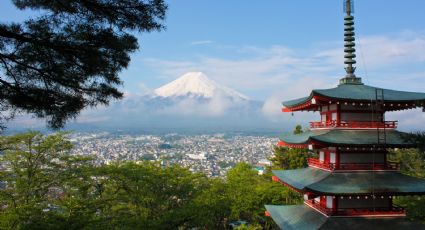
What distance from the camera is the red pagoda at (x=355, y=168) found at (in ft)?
40.8

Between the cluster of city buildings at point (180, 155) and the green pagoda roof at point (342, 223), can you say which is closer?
the green pagoda roof at point (342, 223)

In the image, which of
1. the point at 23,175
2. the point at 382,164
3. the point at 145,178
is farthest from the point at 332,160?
the point at 23,175

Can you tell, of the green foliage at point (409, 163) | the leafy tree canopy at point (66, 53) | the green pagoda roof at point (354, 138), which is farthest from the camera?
the green foliage at point (409, 163)

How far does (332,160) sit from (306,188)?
2.16 metres

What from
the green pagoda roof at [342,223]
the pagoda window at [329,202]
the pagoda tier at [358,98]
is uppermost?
the pagoda tier at [358,98]

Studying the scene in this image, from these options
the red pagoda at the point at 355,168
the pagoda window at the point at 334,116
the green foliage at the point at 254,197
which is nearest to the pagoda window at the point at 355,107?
the red pagoda at the point at 355,168

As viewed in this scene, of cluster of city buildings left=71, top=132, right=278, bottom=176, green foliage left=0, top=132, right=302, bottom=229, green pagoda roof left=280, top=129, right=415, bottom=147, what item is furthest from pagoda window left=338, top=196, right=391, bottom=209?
cluster of city buildings left=71, top=132, right=278, bottom=176

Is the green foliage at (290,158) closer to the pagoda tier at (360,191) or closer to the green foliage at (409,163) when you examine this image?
the green foliage at (409,163)

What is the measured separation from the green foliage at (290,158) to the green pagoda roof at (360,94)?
20.1 metres

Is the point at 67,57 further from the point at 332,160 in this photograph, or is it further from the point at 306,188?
the point at 332,160

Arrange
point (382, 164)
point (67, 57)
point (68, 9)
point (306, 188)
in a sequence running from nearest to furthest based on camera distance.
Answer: point (68, 9), point (67, 57), point (306, 188), point (382, 164)

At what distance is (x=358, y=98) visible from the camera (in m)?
13.1

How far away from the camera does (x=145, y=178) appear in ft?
60.0

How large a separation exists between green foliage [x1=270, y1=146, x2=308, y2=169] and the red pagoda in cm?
1979
